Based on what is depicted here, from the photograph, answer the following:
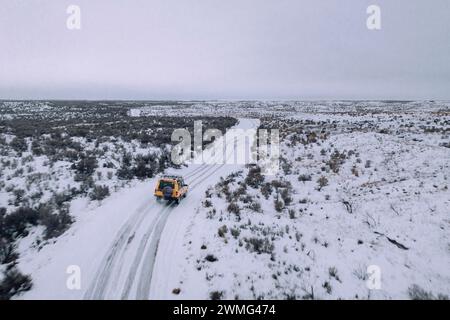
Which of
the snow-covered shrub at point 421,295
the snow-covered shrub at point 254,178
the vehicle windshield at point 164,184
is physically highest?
the vehicle windshield at point 164,184

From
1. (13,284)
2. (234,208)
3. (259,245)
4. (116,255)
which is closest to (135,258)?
(116,255)

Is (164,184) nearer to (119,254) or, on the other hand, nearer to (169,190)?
(169,190)

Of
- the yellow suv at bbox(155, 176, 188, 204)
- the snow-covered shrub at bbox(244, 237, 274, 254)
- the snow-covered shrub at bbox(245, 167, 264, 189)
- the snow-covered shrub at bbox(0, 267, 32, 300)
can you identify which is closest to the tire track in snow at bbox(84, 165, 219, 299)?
the yellow suv at bbox(155, 176, 188, 204)

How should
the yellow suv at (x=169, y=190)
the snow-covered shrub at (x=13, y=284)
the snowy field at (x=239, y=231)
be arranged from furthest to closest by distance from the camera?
the yellow suv at (x=169, y=190)
the snowy field at (x=239, y=231)
the snow-covered shrub at (x=13, y=284)

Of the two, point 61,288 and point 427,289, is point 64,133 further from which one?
point 427,289

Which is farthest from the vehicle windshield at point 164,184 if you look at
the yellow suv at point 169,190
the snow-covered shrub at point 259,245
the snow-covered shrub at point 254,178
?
the snow-covered shrub at point 254,178

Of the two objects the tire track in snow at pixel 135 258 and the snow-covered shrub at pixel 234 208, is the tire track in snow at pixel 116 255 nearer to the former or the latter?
the tire track in snow at pixel 135 258
